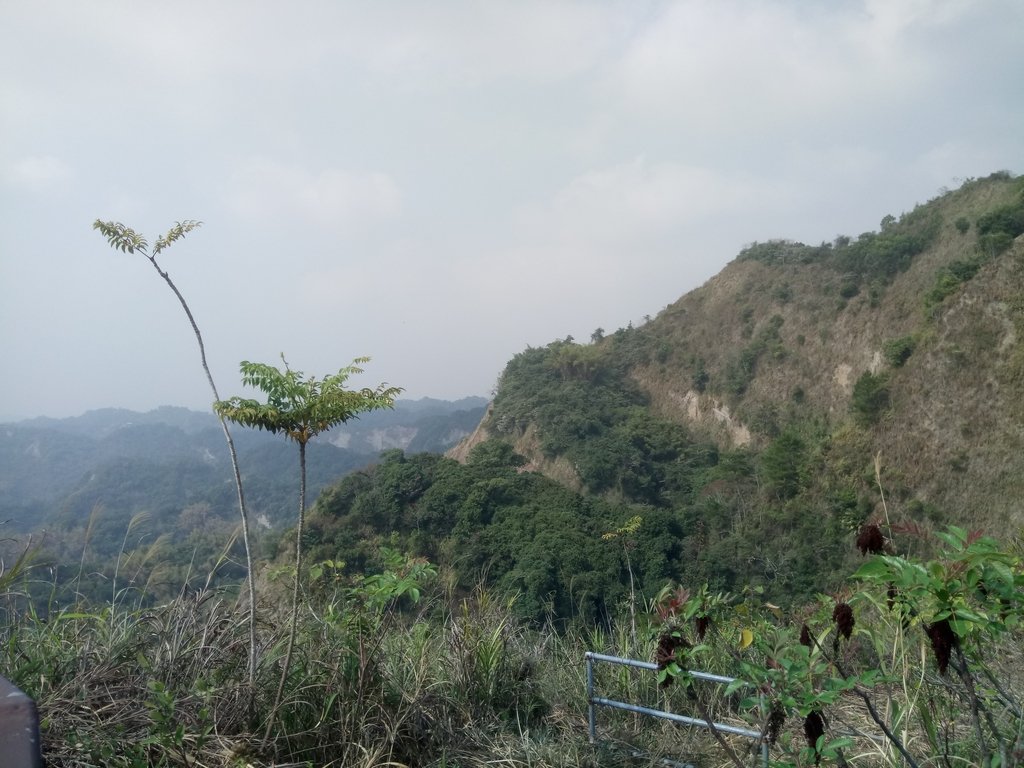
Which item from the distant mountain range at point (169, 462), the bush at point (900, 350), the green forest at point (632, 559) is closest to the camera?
the green forest at point (632, 559)

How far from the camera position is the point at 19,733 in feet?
4.03

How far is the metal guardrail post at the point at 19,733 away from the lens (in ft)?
3.92

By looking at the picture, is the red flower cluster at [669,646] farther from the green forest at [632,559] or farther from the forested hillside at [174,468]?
the forested hillside at [174,468]

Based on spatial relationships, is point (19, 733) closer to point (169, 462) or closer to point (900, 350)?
point (900, 350)

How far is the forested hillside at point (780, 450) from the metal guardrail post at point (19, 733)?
13383 mm

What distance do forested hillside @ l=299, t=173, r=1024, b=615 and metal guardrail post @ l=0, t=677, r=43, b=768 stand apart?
13.4 meters

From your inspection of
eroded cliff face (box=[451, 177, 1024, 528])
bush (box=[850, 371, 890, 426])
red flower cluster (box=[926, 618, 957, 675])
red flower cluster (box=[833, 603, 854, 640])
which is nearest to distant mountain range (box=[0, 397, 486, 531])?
eroded cliff face (box=[451, 177, 1024, 528])

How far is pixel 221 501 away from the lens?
1554 inches

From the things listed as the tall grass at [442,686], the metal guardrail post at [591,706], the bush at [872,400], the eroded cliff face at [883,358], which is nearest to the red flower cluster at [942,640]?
the tall grass at [442,686]

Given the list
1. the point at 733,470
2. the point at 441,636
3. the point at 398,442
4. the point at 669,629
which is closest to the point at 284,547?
the point at 733,470

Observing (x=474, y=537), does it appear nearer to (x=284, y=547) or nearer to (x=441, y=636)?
(x=284, y=547)

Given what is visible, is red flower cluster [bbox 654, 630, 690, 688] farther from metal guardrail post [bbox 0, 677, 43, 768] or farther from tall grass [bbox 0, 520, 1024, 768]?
metal guardrail post [bbox 0, 677, 43, 768]

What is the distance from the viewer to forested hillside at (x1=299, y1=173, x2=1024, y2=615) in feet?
67.5

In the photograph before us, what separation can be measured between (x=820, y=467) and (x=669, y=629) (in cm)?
2504
